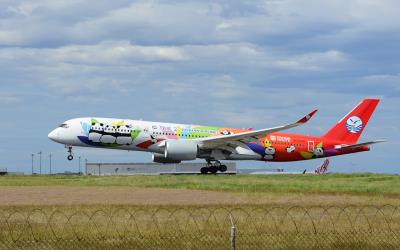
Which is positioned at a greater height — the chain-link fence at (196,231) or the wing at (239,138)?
the wing at (239,138)

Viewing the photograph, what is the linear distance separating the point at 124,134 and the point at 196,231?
38306 mm

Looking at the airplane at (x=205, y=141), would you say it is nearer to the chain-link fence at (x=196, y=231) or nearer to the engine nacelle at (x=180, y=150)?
the engine nacelle at (x=180, y=150)

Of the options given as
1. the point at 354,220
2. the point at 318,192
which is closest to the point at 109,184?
the point at 318,192

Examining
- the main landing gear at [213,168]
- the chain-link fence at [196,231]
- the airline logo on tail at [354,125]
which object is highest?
the airline logo on tail at [354,125]

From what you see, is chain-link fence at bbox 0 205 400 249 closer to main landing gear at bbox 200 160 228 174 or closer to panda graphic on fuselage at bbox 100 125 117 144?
panda graphic on fuselage at bbox 100 125 117 144

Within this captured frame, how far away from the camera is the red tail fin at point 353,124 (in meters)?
69.0

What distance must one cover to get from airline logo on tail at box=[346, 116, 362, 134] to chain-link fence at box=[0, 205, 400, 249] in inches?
1666

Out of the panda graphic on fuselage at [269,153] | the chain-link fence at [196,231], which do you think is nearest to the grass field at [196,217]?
the chain-link fence at [196,231]

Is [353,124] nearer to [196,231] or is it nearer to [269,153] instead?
[269,153]

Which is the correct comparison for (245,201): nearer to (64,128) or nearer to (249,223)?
(249,223)

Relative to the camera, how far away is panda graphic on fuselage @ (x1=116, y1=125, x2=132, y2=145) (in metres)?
58.5

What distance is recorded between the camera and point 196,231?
20.8 metres

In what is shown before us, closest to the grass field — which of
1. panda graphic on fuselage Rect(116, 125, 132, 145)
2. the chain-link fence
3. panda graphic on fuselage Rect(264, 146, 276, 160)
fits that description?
the chain-link fence

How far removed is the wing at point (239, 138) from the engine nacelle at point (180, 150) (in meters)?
1.39
